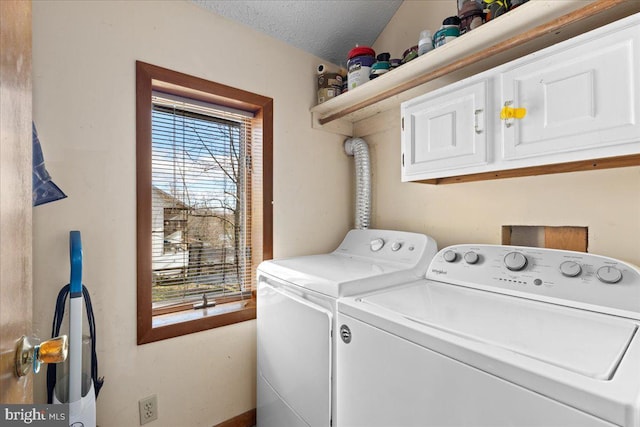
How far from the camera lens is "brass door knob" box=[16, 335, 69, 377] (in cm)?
57

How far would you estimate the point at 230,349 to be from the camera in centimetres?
173

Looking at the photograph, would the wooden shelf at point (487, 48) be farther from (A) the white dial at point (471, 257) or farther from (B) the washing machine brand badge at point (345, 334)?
(B) the washing machine brand badge at point (345, 334)

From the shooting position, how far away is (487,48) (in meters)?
1.27

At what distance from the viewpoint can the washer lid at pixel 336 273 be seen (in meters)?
1.21

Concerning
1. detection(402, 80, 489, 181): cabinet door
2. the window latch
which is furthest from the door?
detection(402, 80, 489, 181): cabinet door

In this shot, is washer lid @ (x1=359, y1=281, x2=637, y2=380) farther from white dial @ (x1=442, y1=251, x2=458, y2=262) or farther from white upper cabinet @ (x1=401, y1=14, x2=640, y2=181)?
white upper cabinet @ (x1=401, y1=14, x2=640, y2=181)

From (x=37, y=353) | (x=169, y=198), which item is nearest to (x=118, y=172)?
(x=169, y=198)

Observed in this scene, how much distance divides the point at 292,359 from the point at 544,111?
1.39 metres

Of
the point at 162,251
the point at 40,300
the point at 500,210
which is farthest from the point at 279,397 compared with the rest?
the point at 500,210

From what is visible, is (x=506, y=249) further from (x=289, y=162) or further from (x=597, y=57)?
(x=289, y=162)

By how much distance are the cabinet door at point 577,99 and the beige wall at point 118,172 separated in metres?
1.34

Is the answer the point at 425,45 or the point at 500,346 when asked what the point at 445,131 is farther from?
the point at 500,346

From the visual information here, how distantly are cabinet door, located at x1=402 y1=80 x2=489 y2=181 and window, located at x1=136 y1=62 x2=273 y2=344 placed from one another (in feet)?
2.75

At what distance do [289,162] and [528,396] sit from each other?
1.62 metres
